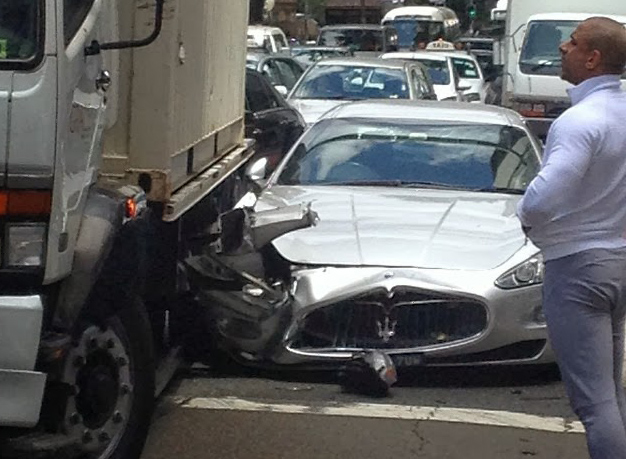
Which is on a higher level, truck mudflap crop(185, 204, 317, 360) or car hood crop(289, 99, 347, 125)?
truck mudflap crop(185, 204, 317, 360)

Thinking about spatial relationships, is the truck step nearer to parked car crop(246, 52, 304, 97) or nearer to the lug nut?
the lug nut

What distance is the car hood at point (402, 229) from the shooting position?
27.1ft

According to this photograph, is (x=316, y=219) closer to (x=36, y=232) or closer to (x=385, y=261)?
(x=385, y=261)

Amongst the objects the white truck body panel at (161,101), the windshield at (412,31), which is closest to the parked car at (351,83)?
the white truck body panel at (161,101)

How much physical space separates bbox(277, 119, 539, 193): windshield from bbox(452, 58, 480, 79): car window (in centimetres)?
2246

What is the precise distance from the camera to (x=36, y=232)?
531 cm

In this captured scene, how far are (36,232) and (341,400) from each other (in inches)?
119

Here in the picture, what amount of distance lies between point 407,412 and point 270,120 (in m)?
9.22

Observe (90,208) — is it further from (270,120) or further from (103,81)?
(270,120)

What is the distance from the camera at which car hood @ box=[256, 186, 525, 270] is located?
827cm

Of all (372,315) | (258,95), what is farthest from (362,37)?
(372,315)

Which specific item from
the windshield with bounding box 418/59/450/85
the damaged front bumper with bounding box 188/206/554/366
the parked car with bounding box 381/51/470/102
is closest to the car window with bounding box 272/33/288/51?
the parked car with bounding box 381/51/470/102

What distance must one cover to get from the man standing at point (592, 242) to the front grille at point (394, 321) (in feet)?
8.58

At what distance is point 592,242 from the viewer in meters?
5.39
